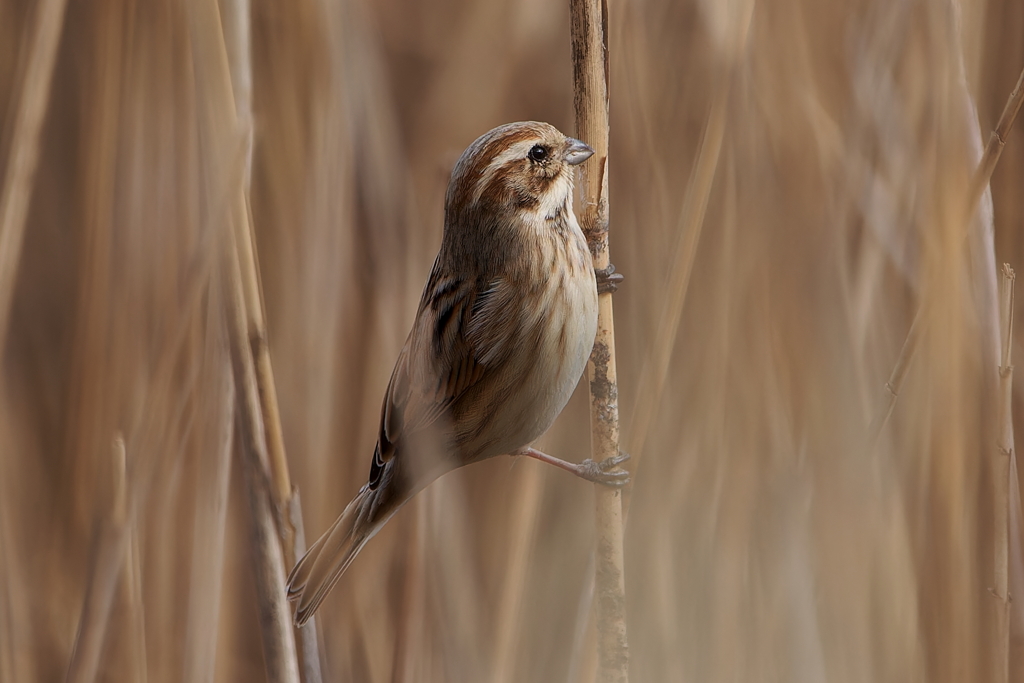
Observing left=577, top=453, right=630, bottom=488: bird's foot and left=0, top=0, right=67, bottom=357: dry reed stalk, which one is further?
left=0, top=0, right=67, bottom=357: dry reed stalk

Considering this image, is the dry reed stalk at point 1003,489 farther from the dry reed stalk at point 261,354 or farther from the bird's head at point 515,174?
the dry reed stalk at point 261,354

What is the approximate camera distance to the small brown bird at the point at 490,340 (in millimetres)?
1557

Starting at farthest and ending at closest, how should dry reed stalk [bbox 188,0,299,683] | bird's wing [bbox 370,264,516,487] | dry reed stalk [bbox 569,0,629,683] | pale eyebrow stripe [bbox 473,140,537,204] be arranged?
bird's wing [bbox 370,264,516,487] < pale eyebrow stripe [bbox 473,140,537,204] < dry reed stalk [bbox 188,0,299,683] < dry reed stalk [bbox 569,0,629,683]

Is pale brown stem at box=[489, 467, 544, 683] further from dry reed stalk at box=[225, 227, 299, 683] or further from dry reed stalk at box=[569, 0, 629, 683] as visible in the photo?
dry reed stalk at box=[225, 227, 299, 683]

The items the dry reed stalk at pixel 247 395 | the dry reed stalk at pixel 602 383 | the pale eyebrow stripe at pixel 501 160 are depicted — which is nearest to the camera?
the dry reed stalk at pixel 602 383

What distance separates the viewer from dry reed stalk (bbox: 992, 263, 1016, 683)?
1.46 metres

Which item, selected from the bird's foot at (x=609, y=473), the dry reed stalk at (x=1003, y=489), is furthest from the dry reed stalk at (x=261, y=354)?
the dry reed stalk at (x=1003, y=489)

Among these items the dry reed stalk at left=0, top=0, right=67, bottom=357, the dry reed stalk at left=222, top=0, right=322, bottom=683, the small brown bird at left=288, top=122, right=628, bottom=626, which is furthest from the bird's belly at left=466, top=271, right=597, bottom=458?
the dry reed stalk at left=0, top=0, right=67, bottom=357

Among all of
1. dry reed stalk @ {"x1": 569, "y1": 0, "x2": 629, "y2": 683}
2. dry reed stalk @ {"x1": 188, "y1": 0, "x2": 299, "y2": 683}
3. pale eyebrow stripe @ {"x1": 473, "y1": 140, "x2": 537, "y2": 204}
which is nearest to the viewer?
dry reed stalk @ {"x1": 569, "y1": 0, "x2": 629, "y2": 683}

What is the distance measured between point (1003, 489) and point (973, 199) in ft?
1.68

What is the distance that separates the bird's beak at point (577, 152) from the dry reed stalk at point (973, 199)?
67 centimetres

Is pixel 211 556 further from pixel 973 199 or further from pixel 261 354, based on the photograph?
pixel 973 199

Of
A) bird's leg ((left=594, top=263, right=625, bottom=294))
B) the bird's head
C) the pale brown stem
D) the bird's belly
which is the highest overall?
the bird's head

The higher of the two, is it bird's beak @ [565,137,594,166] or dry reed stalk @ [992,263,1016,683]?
bird's beak @ [565,137,594,166]
